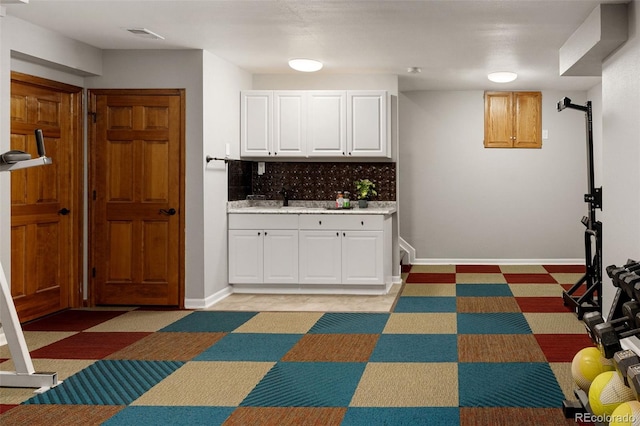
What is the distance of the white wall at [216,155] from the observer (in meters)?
6.40

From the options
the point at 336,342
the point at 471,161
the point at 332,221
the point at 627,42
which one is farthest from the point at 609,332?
the point at 471,161

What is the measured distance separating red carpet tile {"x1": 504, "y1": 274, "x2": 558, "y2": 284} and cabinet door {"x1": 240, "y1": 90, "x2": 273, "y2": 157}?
3314mm

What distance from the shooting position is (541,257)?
9469 mm

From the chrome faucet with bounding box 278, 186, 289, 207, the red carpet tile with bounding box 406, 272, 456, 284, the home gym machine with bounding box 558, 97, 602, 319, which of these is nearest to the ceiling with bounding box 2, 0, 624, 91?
the home gym machine with bounding box 558, 97, 602, 319

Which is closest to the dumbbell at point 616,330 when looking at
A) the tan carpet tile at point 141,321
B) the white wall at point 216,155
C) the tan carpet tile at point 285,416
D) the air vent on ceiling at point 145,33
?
the tan carpet tile at point 285,416

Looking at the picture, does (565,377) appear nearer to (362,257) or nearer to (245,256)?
(362,257)

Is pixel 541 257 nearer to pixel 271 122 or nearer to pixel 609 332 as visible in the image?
pixel 271 122

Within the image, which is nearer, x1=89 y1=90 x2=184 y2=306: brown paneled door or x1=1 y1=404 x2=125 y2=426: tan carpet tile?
x1=1 y1=404 x2=125 y2=426: tan carpet tile

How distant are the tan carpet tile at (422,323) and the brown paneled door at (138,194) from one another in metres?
2.15

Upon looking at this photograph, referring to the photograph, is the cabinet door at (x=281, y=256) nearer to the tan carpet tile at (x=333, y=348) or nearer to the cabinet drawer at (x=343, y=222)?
the cabinet drawer at (x=343, y=222)

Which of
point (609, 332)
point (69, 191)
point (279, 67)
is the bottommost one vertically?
point (609, 332)

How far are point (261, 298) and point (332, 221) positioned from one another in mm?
1102

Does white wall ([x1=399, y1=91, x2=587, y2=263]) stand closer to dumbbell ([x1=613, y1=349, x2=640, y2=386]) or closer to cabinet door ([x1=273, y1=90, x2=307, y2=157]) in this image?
cabinet door ([x1=273, y1=90, x2=307, y2=157])

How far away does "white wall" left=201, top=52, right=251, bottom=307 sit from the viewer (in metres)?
6.40
